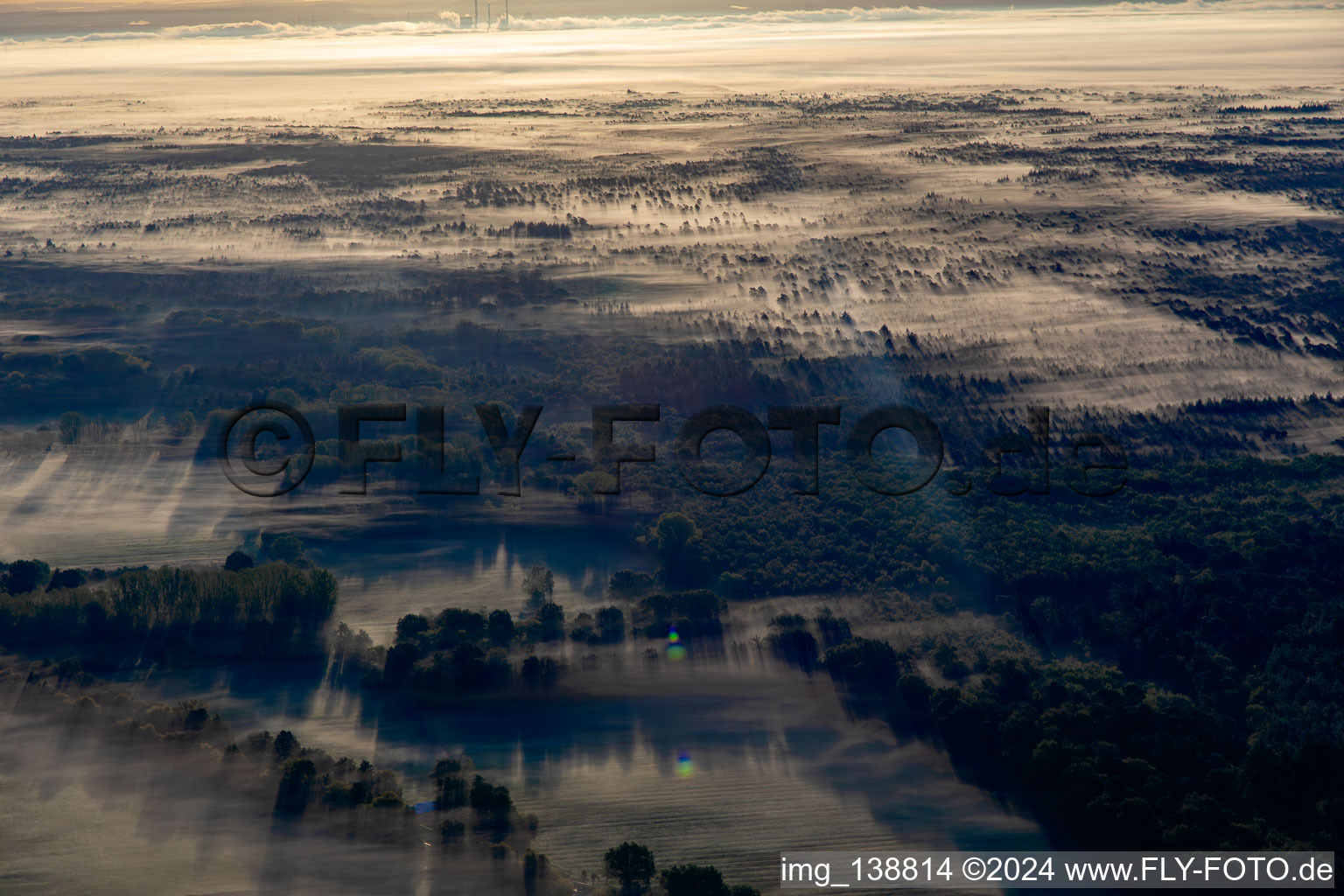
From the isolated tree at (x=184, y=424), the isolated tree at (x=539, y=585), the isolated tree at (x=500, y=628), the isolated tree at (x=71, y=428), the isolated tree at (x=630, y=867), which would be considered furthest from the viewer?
the isolated tree at (x=184, y=424)

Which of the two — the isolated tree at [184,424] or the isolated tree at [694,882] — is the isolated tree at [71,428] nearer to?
the isolated tree at [184,424]

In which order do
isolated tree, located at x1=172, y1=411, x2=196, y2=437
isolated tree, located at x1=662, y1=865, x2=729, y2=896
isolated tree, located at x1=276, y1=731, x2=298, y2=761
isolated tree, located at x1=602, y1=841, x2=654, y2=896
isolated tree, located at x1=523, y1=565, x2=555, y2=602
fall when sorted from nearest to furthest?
isolated tree, located at x1=662, y1=865, x2=729, y2=896 → isolated tree, located at x1=602, y1=841, x2=654, y2=896 → isolated tree, located at x1=276, y1=731, x2=298, y2=761 → isolated tree, located at x1=523, y1=565, x2=555, y2=602 → isolated tree, located at x1=172, y1=411, x2=196, y2=437

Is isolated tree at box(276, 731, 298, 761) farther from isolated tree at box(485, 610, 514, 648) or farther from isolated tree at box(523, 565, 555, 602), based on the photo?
isolated tree at box(523, 565, 555, 602)

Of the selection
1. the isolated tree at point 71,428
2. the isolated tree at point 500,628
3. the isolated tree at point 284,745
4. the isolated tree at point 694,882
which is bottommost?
A: the isolated tree at point 694,882

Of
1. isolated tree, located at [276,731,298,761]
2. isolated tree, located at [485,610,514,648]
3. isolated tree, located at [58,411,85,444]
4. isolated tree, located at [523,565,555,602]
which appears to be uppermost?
isolated tree, located at [58,411,85,444]

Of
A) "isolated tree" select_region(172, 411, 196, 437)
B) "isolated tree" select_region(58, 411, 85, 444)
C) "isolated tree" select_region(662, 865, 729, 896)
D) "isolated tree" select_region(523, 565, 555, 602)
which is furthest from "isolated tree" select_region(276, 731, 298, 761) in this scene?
"isolated tree" select_region(58, 411, 85, 444)

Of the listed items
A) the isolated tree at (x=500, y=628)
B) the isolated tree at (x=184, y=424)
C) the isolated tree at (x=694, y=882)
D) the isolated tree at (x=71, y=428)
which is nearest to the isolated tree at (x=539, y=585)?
the isolated tree at (x=500, y=628)

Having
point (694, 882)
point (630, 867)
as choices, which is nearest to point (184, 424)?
point (630, 867)

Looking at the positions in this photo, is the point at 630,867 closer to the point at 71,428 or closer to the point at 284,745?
the point at 284,745

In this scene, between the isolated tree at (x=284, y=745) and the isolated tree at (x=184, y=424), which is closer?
the isolated tree at (x=284, y=745)
